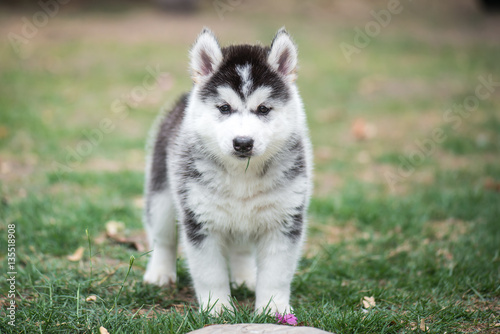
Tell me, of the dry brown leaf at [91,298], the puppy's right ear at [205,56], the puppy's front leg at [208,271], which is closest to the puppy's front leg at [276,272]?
the puppy's front leg at [208,271]

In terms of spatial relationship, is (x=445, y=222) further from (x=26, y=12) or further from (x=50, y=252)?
(x=26, y=12)

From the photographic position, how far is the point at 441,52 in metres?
15.2

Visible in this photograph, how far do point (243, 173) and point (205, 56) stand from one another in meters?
0.91

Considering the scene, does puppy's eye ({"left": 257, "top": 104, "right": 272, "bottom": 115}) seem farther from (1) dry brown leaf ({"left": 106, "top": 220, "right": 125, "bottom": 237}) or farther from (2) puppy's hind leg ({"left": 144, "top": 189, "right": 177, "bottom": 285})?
(1) dry brown leaf ({"left": 106, "top": 220, "right": 125, "bottom": 237})

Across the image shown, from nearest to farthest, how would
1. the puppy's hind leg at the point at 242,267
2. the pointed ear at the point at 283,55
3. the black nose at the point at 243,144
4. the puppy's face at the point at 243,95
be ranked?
the black nose at the point at 243,144 → the puppy's face at the point at 243,95 → the pointed ear at the point at 283,55 → the puppy's hind leg at the point at 242,267

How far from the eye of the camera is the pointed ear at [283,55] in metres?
3.70

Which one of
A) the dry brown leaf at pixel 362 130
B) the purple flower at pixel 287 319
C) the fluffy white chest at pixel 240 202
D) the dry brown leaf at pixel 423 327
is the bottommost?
the dry brown leaf at pixel 362 130

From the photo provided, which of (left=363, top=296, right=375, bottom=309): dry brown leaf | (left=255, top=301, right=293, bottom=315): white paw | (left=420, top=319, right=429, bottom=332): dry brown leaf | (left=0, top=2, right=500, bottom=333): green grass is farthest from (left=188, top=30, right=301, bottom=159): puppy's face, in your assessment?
(left=420, top=319, right=429, bottom=332): dry brown leaf

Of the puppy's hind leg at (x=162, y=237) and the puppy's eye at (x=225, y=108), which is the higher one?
the puppy's eye at (x=225, y=108)

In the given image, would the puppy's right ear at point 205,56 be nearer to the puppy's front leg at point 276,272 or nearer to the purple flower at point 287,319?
the puppy's front leg at point 276,272

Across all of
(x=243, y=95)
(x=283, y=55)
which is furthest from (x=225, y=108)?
(x=283, y=55)

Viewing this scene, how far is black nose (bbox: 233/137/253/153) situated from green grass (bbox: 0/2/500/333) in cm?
111

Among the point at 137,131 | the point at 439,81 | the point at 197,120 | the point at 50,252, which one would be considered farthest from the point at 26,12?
the point at 197,120

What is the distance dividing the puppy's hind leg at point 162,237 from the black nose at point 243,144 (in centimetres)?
115
